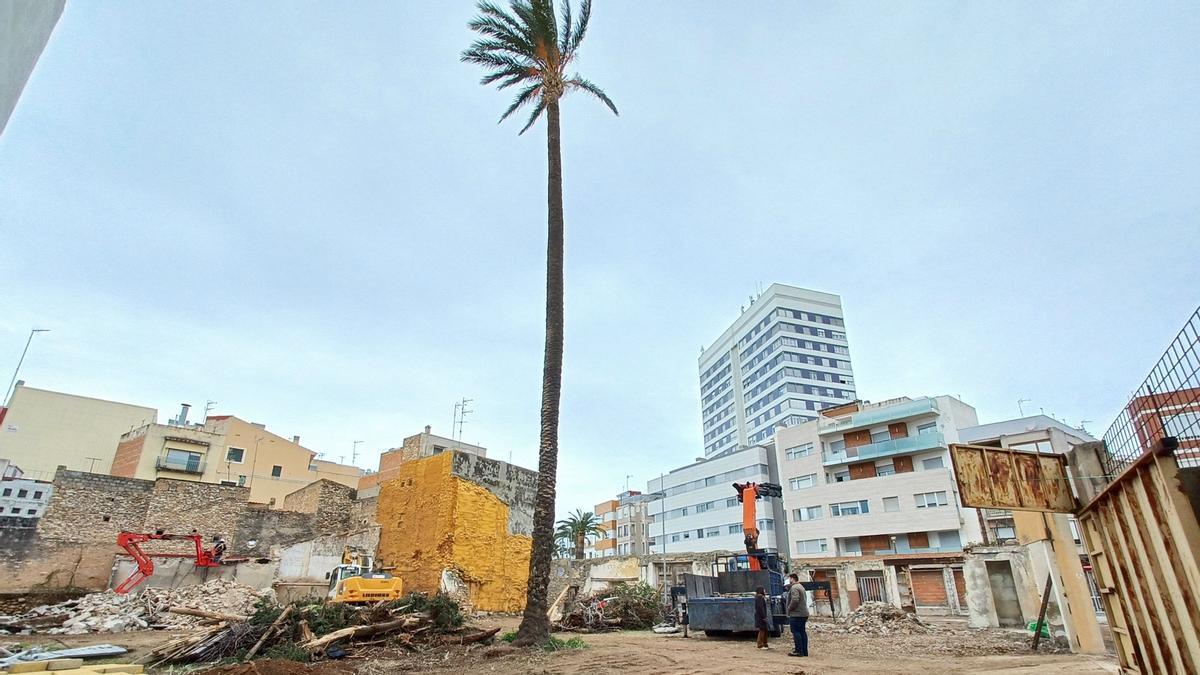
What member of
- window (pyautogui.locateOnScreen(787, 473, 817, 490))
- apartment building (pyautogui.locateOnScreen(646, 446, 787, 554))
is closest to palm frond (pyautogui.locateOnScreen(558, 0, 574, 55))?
window (pyautogui.locateOnScreen(787, 473, 817, 490))

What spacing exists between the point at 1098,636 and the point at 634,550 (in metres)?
75.1

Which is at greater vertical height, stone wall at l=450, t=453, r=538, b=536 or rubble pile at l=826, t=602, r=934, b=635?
stone wall at l=450, t=453, r=538, b=536

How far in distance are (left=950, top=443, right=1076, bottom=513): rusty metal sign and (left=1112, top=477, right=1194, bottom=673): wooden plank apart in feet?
7.37

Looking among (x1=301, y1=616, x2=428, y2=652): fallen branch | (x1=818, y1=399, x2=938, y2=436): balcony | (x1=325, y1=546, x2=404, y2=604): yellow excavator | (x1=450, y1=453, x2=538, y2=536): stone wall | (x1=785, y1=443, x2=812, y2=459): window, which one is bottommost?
(x1=301, y1=616, x2=428, y2=652): fallen branch

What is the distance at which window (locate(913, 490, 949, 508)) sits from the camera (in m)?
41.8

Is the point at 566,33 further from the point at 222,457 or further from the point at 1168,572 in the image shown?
the point at 222,457

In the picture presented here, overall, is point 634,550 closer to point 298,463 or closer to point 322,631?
point 298,463

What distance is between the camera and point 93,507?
A: 2455 centimetres

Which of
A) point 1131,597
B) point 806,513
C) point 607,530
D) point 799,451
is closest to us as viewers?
point 1131,597

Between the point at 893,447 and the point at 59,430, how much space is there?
210 feet

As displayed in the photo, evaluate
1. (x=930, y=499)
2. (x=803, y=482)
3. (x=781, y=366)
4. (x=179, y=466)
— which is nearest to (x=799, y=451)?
(x=803, y=482)

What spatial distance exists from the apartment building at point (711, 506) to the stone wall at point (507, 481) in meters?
37.9

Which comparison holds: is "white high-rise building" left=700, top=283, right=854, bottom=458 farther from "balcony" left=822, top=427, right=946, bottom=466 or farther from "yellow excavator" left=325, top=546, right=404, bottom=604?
"yellow excavator" left=325, top=546, right=404, bottom=604

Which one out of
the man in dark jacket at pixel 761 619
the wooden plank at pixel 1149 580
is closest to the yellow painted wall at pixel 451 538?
the man in dark jacket at pixel 761 619
